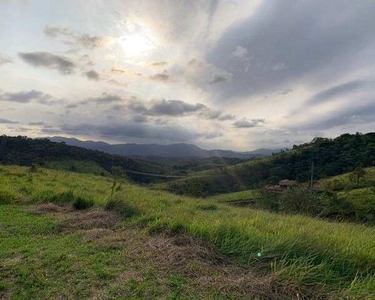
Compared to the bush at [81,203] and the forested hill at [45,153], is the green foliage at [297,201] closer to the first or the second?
the bush at [81,203]

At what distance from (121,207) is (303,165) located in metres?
70.4

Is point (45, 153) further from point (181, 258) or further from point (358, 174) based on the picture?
point (181, 258)

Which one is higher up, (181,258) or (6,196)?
(181,258)

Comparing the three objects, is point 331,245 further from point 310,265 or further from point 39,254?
point 39,254

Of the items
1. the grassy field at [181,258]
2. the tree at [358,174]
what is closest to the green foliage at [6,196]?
the grassy field at [181,258]

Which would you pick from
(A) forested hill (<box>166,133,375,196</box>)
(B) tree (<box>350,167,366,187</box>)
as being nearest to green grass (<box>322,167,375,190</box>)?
(B) tree (<box>350,167,366,187</box>)

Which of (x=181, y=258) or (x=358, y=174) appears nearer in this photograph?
(x=181, y=258)

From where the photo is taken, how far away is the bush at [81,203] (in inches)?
351

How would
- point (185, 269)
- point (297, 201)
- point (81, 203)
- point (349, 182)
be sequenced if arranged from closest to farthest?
point (185, 269)
point (81, 203)
point (297, 201)
point (349, 182)

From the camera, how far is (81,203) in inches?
353

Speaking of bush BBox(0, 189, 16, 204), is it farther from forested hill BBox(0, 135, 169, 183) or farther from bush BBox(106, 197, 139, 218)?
forested hill BBox(0, 135, 169, 183)

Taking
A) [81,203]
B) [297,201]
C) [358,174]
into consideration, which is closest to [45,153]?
[297,201]

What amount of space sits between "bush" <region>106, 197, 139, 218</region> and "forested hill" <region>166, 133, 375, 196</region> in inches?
1991

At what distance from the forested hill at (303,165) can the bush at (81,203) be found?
49722mm
